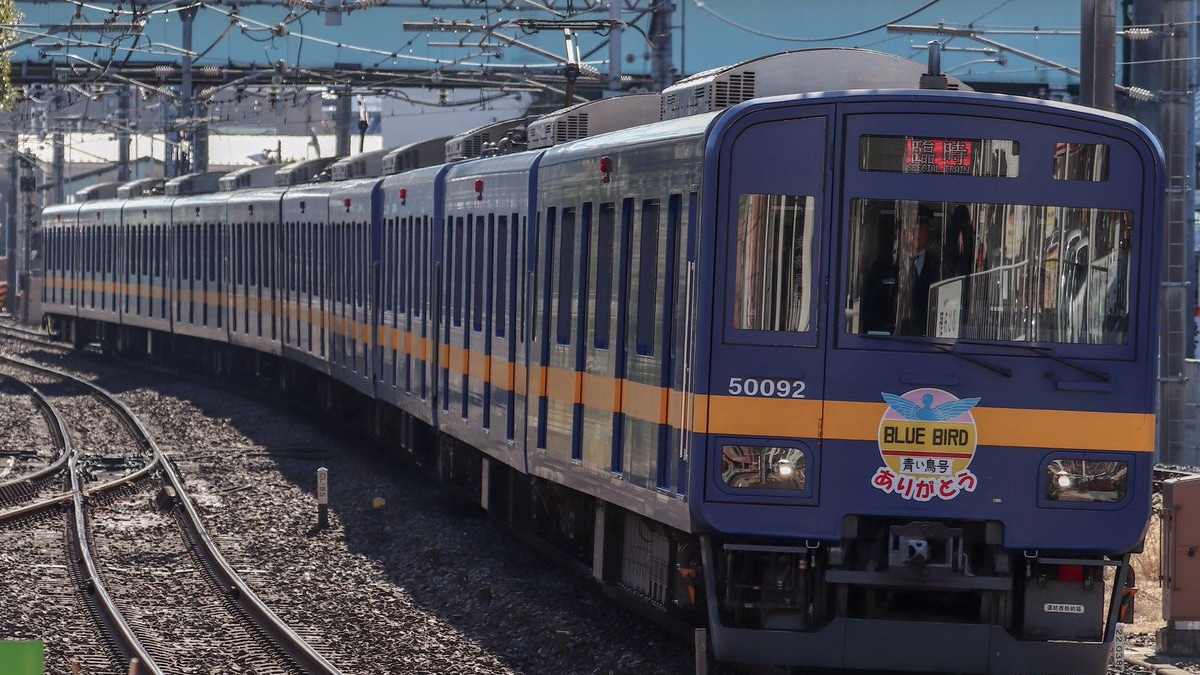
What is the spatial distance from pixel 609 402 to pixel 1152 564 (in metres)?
5.27

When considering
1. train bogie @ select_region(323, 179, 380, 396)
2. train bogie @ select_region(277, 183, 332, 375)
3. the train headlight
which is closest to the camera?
the train headlight

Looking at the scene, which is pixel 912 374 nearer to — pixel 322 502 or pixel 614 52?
pixel 322 502

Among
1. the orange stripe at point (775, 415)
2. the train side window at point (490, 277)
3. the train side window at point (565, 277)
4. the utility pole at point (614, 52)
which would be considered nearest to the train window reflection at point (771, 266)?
the orange stripe at point (775, 415)

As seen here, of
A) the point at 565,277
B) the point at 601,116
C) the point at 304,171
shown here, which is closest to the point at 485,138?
the point at 601,116

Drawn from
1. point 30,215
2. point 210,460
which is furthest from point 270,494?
point 30,215

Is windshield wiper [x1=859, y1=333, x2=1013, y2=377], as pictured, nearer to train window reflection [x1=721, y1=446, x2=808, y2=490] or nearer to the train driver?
the train driver

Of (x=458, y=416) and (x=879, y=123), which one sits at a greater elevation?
(x=879, y=123)

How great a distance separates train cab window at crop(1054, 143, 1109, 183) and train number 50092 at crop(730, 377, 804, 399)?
146cm

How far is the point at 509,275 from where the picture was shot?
12812mm

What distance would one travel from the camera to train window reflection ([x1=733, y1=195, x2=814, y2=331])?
827 cm

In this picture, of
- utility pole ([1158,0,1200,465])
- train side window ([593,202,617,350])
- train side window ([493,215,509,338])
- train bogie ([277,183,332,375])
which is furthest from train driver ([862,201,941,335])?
train bogie ([277,183,332,375])

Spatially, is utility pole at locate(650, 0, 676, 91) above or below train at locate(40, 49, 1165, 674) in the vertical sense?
above

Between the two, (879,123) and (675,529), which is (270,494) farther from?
(879,123)

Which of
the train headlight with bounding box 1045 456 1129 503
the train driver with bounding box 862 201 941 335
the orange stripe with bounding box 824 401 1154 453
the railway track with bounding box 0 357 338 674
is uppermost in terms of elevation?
the train driver with bounding box 862 201 941 335
